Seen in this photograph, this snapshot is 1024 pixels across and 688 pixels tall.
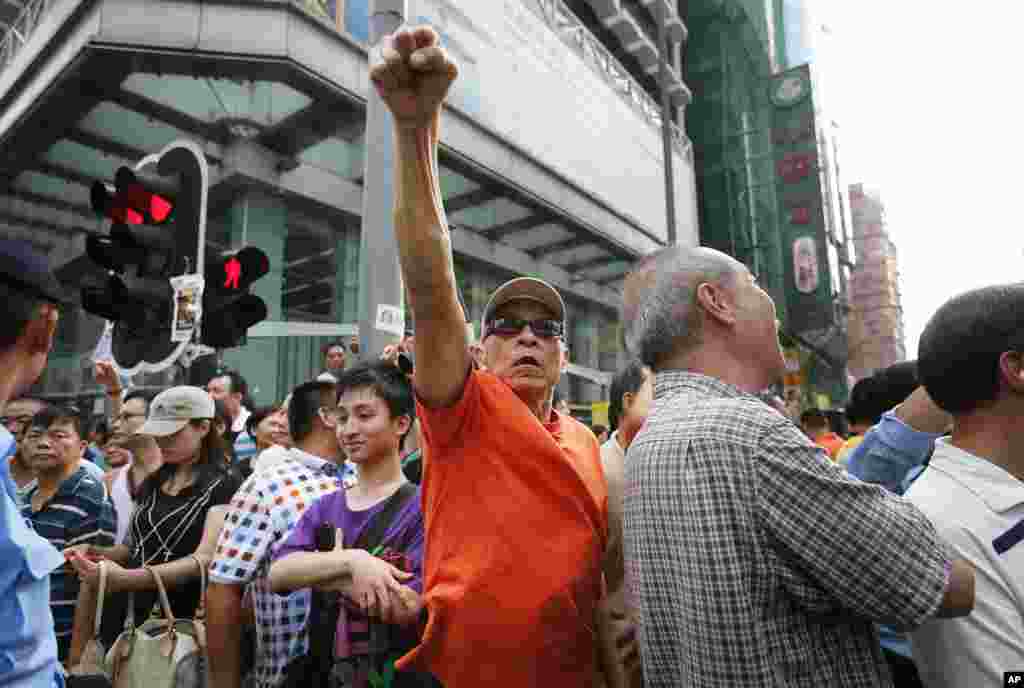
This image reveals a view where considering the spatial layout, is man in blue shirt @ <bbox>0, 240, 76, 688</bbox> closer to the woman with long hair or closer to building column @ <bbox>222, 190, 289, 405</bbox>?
the woman with long hair

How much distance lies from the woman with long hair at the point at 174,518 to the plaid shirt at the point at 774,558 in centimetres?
243

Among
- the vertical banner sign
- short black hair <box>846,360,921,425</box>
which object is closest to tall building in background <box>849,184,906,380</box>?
the vertical banner sign

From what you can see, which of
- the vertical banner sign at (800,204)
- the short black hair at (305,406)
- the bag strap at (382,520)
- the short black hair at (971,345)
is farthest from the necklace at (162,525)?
the vertical banner sign at (800,204)

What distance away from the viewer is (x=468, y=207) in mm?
13117

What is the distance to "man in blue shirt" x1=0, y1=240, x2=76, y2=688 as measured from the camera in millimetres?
1426

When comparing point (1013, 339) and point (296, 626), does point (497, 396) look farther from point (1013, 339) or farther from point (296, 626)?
point (296, 626)

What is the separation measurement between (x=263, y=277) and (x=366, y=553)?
8241 millimetres

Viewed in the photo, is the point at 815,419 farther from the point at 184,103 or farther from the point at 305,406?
the point at 184,103

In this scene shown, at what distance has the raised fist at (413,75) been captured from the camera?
125 cm

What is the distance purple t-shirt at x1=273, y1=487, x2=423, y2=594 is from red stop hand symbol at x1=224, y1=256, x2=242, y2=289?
287 cm

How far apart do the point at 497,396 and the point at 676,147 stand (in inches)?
936

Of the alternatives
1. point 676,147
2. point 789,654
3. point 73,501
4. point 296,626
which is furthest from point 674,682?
point 676,147

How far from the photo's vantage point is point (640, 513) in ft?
4.91

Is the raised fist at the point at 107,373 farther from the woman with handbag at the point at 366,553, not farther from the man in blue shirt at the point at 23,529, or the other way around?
the man in blue shirt at the point at 23,529
